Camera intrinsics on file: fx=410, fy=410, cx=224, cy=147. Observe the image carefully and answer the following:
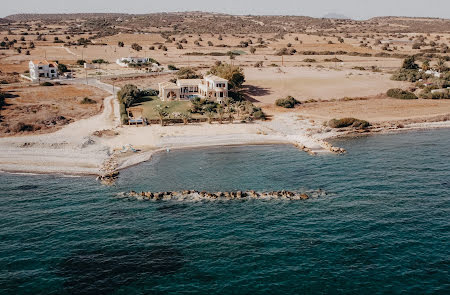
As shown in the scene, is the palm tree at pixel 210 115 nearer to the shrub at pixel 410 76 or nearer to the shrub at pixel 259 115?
the shrub at pixel 259 115

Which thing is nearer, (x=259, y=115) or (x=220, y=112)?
(x=220, y=112)

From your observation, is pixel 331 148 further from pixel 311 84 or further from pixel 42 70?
pixel 42 70

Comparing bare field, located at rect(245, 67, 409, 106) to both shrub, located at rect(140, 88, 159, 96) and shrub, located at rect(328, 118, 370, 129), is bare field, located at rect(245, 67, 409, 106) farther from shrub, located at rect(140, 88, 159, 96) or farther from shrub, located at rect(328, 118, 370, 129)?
shrub, located at rect(140, 88, 159, 96)

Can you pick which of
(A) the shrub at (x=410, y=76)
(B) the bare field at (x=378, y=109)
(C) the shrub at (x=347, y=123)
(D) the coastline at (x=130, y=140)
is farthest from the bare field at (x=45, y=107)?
(A) the shrub at (x=410, y=76)

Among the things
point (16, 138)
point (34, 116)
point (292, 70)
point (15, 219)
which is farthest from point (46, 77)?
point (15, 219)

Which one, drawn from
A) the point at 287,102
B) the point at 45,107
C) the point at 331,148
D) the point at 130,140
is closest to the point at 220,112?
the point at 130,140

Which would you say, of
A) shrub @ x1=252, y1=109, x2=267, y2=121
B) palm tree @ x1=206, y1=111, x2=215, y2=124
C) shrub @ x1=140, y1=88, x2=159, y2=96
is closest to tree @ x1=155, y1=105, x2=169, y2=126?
palm tree @ x1=206, y1=111, x2=215, y2=124
